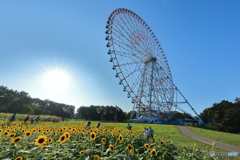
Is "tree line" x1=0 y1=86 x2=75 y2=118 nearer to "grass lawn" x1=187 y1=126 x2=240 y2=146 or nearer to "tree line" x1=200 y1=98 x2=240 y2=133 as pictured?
"grass lawn" x1=187 y1=126 x2=240 y2=146

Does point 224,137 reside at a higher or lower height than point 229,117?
lower

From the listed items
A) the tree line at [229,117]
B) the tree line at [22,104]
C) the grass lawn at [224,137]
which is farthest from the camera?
the tree line at [22,104]

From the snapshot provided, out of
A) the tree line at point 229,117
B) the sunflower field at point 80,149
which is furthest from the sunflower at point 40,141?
the tree line at point 229,117

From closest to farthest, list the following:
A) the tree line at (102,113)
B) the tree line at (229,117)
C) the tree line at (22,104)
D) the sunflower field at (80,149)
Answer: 1. the sunflower field at (80,149)
2. the tree line at (229,117)
3. the tree line at (22,104)
4. the tree line at (102,113)

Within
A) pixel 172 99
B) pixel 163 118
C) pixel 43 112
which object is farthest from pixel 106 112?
pixel 172 99

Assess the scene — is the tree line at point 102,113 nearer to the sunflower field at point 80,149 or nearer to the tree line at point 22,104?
the tree line at point 22,104

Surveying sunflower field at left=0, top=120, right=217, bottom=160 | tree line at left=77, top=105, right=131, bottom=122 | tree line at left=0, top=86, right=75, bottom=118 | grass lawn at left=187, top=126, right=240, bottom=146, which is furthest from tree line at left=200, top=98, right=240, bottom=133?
tree line at left=0, top=86, right=75, bottom=118

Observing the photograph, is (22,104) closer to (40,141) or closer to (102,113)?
(102,113)

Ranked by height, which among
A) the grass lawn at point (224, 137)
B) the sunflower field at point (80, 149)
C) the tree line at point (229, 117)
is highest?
the tree line at point (229, 117)

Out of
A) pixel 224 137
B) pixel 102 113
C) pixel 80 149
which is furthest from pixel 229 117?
pixel 102 113

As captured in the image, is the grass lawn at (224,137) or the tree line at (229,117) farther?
the tree line at (229,117)

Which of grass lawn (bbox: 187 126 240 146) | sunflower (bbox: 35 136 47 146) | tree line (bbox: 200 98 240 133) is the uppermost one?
tree line (bbox: 200 98 240 133)

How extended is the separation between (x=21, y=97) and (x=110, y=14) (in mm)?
73128

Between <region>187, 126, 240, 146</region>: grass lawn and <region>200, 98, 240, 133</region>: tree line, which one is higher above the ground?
<region>200, 98, 240, 133</region>: tree line
